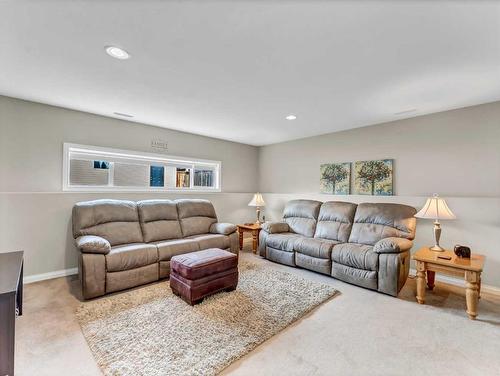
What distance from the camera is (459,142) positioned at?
3213 millimetres

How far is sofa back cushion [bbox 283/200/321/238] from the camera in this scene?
4.12 metres

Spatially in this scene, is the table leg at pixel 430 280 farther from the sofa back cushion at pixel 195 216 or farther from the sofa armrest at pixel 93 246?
the sofa armrest at pixel 93 246

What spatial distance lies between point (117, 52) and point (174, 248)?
2.31 m

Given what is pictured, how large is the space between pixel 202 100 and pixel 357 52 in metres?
1.81

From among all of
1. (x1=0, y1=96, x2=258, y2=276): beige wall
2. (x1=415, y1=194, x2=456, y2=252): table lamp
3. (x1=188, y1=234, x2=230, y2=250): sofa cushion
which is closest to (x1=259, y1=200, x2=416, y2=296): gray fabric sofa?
(x1=415, y1=194, x2=456, y2=252): table lamp

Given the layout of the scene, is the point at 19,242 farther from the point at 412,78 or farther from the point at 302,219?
the point at 412,78

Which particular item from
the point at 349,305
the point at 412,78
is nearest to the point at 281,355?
the point at 349,305

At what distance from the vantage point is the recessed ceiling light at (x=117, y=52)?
1865 millimetres

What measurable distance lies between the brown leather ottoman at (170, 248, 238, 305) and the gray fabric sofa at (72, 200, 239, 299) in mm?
479

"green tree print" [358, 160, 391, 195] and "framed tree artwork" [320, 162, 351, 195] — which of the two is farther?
"framed tree artwork" [320, 162, 351, 195]

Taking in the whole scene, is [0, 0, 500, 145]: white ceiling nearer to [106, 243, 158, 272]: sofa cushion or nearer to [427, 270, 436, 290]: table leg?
[106, 243, 158, 272]: sofa cushion

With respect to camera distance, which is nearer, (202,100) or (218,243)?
(202,100)

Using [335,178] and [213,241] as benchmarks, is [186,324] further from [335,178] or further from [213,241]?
[335,178]

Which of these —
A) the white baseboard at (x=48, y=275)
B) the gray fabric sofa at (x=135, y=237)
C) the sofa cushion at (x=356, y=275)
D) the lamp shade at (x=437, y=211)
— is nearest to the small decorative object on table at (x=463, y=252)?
the lamp shade at (x=437, y=211)
